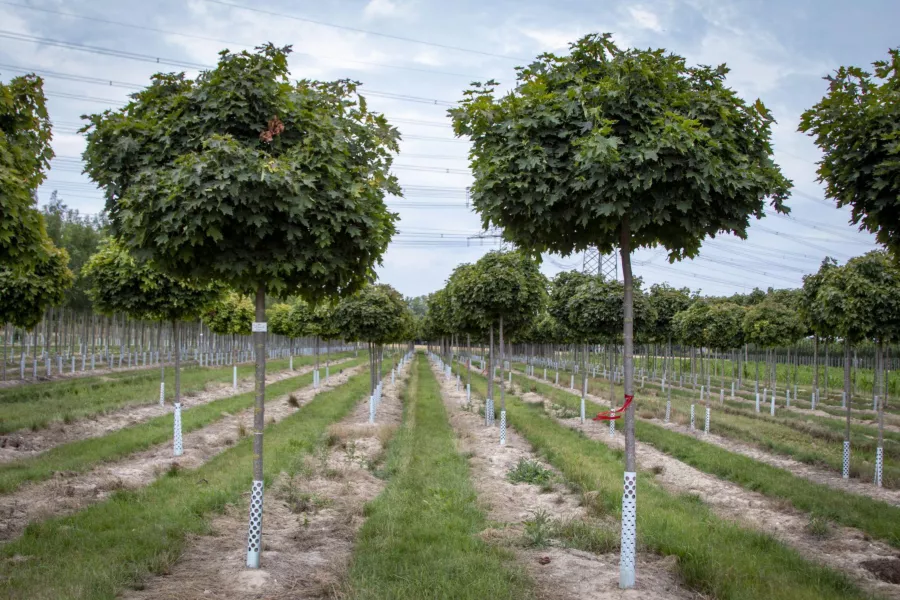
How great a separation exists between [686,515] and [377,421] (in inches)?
500

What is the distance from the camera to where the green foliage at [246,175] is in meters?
5.93

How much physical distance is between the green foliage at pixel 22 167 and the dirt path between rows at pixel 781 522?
32.9ft

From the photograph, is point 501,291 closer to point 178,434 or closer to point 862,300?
point 862,300

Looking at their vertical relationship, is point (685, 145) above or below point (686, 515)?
above

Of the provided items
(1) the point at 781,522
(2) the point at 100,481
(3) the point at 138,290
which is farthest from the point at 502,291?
(2) the point at 100,481

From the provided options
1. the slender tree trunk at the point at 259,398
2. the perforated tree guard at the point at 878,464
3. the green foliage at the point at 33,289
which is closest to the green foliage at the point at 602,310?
the perforated tree guard at the point at 878,464

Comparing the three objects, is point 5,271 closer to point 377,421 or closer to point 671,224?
point 377,421

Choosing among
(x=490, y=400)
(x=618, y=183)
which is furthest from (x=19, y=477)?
(x=490, y=400)

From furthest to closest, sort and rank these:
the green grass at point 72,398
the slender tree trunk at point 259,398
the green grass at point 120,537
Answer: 1. the green grass at point 72,398
2. the slender tree trunk at point 259,398
3. the green grass at point 120,537

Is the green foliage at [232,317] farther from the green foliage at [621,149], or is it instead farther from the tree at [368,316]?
the green foliage at [621,149]

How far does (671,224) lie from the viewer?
21.6 feet

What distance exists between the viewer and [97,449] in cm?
1311

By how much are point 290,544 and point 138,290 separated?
10.5m

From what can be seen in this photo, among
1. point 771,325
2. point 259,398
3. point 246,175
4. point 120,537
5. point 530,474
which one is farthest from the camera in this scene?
point 771,325
